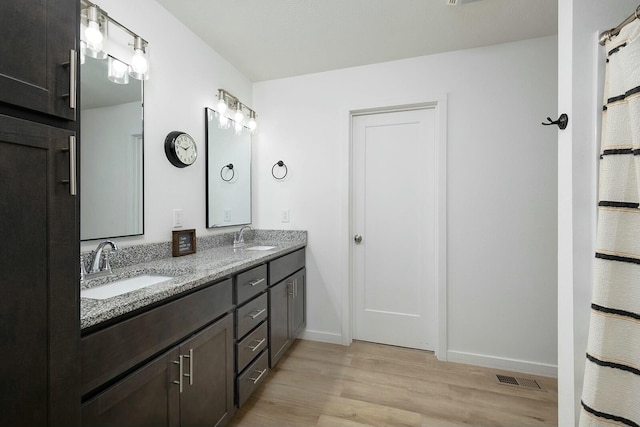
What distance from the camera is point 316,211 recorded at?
271 centimetres

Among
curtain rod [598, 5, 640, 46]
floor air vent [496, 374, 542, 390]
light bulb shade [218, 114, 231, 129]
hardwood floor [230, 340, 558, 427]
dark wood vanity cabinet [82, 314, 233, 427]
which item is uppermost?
light bulb shade [218, 114, 231, 129]

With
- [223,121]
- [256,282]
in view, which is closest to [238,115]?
[223,121]

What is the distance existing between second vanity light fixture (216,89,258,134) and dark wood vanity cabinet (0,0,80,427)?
159cm

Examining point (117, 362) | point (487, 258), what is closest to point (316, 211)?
point (487, 258)

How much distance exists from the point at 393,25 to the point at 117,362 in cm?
242

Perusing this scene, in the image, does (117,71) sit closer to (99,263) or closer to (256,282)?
(99,263)

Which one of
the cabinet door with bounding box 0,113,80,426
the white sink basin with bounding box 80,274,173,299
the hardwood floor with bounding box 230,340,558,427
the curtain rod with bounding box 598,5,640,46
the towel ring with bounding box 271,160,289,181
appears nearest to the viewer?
the cabinet door with bounding box 0,113,80,426

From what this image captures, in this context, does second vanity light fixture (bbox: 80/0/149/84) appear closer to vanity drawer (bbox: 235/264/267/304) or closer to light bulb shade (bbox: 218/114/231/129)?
light bulb shade (bbox: 218/114/231/129)

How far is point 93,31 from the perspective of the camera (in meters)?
1.35

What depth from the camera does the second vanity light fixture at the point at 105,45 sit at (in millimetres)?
1349

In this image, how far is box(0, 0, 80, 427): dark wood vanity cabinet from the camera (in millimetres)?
630

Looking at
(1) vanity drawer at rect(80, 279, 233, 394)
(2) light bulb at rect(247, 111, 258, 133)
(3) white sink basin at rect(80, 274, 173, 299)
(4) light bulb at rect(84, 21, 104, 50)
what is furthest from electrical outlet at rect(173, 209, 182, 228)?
(2) light bulb at rect(247, 111, 258, 133)

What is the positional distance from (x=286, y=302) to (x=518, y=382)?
1.80 meters

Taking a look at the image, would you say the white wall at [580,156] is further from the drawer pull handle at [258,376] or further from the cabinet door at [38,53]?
the cabinet door at [38,53]
